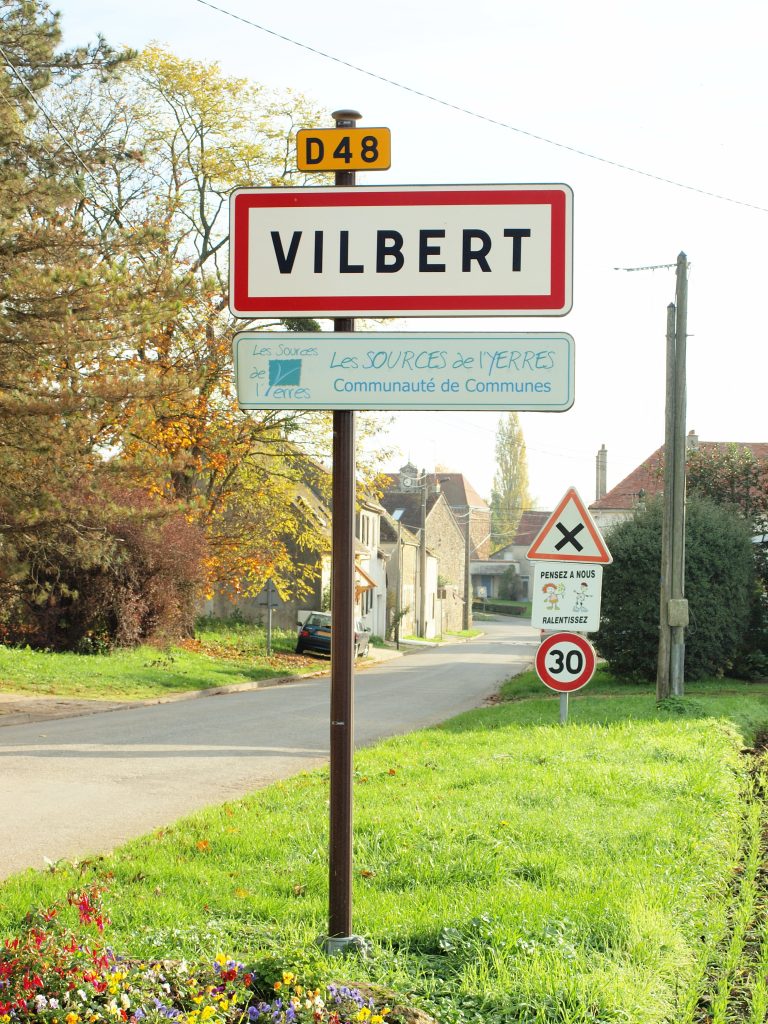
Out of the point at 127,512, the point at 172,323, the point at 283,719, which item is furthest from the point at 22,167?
the point at 172,323

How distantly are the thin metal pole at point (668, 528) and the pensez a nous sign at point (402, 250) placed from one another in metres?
14.6

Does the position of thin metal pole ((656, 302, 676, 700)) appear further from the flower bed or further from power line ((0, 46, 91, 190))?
the flower bed

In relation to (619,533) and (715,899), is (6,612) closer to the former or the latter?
(619,533)

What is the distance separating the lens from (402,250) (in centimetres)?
448

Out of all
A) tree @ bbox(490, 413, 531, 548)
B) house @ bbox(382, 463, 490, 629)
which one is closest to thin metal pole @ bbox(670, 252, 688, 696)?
house @ bbox(382, 463, 490, 629)

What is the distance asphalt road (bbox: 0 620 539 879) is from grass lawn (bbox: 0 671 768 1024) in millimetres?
918

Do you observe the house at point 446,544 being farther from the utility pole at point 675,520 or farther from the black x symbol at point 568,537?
the black x symbol at point 568,537

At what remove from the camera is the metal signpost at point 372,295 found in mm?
4355

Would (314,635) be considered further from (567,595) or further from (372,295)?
(372,295)

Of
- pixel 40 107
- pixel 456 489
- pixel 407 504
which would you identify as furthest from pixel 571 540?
pixel 456 489

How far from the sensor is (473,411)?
441cm

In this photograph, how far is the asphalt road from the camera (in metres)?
8.57

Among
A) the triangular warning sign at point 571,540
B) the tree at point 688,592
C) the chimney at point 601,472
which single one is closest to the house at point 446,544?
the chimney at point 601,472

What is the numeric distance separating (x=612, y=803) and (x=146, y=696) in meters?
15.3
